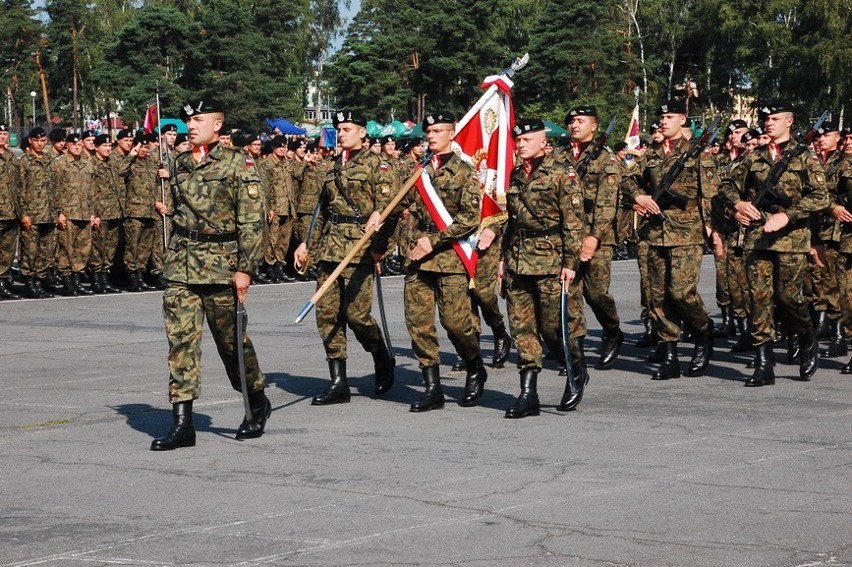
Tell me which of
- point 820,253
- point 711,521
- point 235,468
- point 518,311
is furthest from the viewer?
point 820,253

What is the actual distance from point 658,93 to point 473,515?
74.9 meters

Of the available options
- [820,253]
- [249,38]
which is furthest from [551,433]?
[249,38]

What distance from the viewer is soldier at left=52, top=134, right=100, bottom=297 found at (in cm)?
2019

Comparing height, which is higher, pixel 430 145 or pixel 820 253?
pixel 430 145

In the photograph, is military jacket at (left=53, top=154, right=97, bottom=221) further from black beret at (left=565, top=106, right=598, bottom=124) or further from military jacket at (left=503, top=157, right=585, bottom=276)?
military jacket at (left=503, top=157, right=585, bottom=276)

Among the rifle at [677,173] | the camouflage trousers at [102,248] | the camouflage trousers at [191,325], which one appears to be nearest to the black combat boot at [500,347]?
the rifle at [677,173]

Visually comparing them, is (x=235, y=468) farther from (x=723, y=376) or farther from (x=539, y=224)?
(x=723, y=376)

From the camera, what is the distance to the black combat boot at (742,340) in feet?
46.5

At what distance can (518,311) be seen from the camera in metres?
10.3

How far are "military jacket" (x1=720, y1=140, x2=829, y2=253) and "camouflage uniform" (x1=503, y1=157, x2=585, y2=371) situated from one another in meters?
2.17

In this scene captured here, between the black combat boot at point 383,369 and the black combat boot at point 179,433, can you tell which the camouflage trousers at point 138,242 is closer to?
the black combat boot at point 383,369

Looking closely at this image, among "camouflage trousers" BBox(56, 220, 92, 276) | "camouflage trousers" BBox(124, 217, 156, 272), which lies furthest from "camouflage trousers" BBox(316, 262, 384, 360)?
"camouflage trousers" BBox(124, 217, 156, 272)

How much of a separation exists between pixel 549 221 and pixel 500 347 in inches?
114

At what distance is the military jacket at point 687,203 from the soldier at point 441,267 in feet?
7.83
